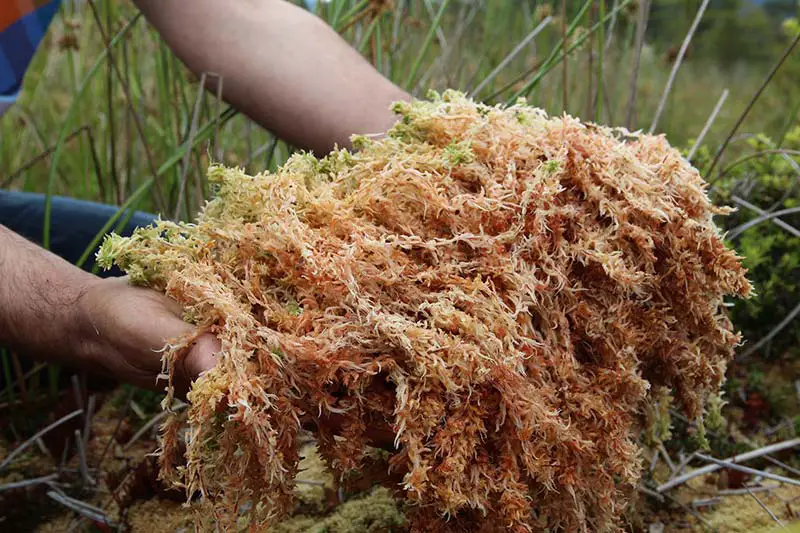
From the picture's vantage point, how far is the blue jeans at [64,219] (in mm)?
1804

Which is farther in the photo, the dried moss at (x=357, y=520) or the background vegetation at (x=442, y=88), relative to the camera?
the background vegetation at (x=442, y=88)

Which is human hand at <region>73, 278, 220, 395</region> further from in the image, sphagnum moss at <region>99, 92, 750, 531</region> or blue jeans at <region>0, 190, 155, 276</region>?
blue jeans at <region>0, 190, 155, 276</region>

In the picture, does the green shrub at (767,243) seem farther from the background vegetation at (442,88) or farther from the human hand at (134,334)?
the human hand at (134,334)

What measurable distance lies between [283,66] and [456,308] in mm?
890

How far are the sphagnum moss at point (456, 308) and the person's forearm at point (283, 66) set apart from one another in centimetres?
39

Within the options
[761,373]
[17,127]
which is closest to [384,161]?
[761,373]

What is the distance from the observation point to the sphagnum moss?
80cm

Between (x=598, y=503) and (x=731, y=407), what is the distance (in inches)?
36.5

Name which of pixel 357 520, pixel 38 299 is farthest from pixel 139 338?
pixel 357 520

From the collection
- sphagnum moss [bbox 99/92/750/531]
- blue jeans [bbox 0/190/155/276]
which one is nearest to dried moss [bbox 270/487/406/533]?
sphagnum moss [bbox 99/92/750/531]

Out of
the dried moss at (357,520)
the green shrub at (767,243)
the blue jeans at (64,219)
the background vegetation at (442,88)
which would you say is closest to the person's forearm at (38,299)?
the background vegetation at (442,88)

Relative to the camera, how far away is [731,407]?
1.74m

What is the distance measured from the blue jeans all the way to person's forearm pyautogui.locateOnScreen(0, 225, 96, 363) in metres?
0.73

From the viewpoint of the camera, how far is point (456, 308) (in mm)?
858
